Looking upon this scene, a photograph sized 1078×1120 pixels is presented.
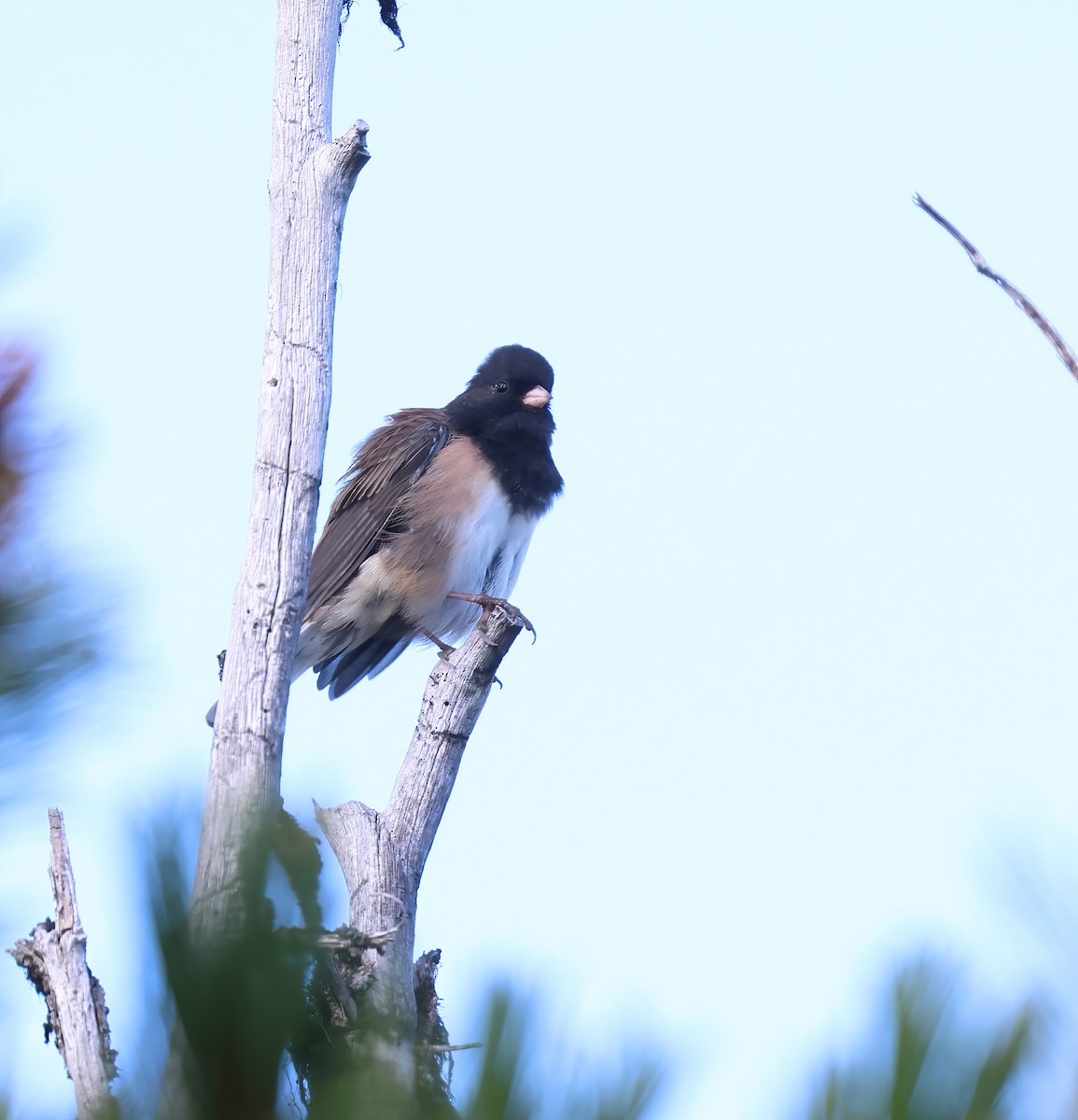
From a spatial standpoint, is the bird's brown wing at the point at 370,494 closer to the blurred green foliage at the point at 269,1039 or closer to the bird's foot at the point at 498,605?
the bird's foot at the point at 498,605

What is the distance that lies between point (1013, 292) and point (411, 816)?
180 centimetres

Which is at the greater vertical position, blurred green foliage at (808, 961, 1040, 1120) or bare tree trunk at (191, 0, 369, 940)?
bare tree trunk at (191, 0, 369, 940)

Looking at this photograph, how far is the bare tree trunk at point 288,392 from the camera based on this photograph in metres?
1.69

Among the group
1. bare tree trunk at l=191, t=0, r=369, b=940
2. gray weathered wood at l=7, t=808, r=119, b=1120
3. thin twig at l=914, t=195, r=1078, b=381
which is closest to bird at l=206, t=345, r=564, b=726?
bare tree trunk at l=191, t=0, r=369, b=940

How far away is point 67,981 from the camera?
1.29 meters

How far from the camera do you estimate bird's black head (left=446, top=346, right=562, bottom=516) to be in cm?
448

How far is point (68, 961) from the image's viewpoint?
131 cm

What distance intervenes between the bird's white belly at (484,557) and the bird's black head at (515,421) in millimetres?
56

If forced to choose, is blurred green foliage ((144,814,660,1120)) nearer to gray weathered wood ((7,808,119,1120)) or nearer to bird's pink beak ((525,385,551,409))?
gray weathered wood ((7,808,119,1120))

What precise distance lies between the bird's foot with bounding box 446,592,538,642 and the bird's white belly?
6cm

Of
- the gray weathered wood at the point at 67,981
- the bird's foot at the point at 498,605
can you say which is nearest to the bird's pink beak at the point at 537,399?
the bird's foot at the point at 498,605

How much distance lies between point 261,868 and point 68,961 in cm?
69

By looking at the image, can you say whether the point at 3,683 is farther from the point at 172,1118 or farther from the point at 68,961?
the point at 172,1118

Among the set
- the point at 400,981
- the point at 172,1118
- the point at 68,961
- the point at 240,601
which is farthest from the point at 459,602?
the point at 172,1118
